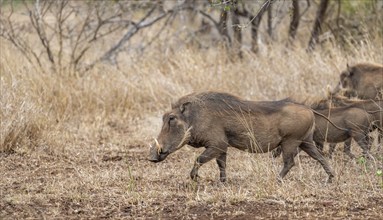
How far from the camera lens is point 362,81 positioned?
8.91 m

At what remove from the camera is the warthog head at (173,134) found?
6719mm

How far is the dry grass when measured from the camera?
18.8 feet

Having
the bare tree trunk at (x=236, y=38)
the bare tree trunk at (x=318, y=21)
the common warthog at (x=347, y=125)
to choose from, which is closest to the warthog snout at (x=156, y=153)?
the common warthog at (x=347, y=125)

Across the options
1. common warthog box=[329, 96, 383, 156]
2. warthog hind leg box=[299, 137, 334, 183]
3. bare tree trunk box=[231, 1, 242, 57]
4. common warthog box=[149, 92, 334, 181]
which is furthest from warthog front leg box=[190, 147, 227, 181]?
bare tree trunk box=[231, 1, 242, 57]

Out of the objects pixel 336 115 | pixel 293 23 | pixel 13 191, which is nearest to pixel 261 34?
pixel 293 23

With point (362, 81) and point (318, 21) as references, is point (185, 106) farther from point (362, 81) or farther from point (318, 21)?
point (318, 21)

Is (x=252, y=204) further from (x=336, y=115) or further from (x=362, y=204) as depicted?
(x=336, y=115)

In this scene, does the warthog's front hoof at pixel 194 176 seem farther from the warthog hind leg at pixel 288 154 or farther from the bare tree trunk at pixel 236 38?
the bare tree trunk at pixel 236 38

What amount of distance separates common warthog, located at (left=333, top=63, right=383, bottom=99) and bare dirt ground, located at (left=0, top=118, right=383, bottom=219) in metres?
1.42

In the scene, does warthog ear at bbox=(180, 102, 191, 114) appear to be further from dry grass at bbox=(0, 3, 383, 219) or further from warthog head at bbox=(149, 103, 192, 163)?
dry grass at bbox=(0, 3, 383, 219)

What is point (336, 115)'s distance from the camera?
763 cm

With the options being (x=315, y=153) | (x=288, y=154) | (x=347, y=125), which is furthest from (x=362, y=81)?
(x=288, y=154)

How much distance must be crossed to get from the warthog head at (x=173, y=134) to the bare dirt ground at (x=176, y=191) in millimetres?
308

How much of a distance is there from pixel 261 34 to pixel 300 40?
110cm
